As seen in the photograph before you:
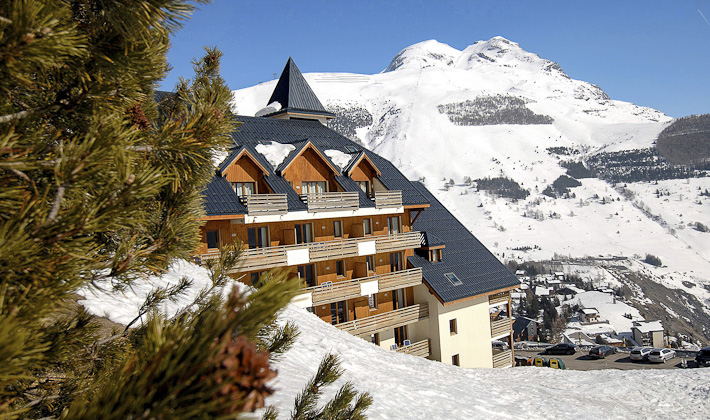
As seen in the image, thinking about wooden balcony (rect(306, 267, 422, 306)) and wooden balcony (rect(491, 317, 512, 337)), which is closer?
wooden balcony (rect(306, 267, 422, 306))

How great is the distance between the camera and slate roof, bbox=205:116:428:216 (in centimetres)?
2133

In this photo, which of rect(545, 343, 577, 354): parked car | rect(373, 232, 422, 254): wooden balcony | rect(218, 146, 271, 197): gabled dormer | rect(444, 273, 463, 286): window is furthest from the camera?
rect(545, 343, 577, 354): parked car

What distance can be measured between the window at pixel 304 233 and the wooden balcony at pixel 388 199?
4.05m

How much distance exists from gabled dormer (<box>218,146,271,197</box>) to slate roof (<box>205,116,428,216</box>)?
141 millimetres

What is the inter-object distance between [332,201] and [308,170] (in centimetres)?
236

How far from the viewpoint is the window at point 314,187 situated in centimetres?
2528

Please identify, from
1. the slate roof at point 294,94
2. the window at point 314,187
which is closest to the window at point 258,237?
the window at point 314,187

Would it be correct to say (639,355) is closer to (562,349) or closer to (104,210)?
(562,349)

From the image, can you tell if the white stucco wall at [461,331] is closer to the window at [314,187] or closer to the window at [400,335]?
the window at [400,335]

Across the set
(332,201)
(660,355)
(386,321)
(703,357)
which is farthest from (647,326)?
(332,201)

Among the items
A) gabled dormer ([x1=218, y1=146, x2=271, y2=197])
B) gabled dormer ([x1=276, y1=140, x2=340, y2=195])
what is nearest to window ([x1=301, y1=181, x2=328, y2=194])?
gabled dormer ([x1=276, y1=140, x2=340, y2=195])

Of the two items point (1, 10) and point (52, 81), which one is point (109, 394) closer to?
point (1, 10)

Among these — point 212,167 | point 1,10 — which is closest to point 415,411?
point 212,167

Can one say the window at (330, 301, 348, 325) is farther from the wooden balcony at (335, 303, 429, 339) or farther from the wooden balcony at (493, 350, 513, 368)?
the wooden balcony at (493, 350, 513, 368)
